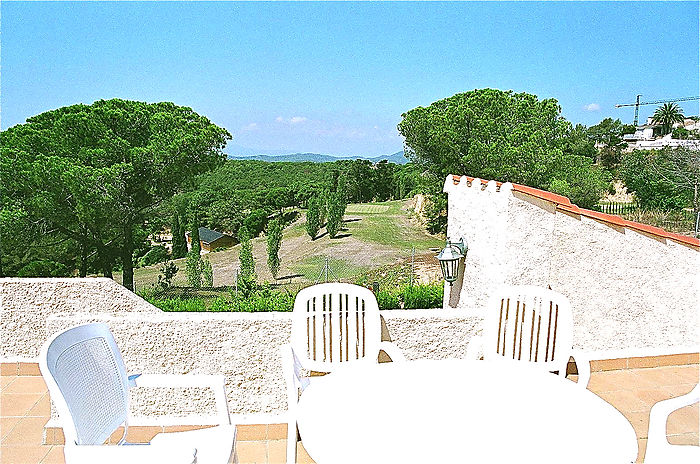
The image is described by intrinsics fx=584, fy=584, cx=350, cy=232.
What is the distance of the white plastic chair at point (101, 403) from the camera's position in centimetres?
169

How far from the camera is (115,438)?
2.84 meters

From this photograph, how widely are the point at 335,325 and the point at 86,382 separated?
4.15 feet

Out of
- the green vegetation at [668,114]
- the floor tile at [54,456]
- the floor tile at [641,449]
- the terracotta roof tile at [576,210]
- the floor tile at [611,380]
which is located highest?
the green vegetation at [668,114]

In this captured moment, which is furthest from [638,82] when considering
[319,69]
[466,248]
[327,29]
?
[466,248]

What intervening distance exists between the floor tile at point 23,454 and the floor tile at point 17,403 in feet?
1.47

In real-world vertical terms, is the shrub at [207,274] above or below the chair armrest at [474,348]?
below

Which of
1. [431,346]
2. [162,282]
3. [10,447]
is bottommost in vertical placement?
[162,282]

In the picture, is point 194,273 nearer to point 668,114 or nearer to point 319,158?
point 319,158

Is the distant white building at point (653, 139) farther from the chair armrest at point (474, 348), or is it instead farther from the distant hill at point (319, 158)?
the chair armrest at point (474, 348)

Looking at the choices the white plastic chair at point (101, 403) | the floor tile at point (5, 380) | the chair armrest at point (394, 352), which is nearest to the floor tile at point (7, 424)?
the floor tile at point (5, 380)

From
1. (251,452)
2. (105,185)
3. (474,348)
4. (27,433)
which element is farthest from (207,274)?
(474,348)

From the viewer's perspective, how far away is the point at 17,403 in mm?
3453

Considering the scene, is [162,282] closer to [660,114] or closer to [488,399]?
[488,399]

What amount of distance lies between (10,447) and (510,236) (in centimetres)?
320
